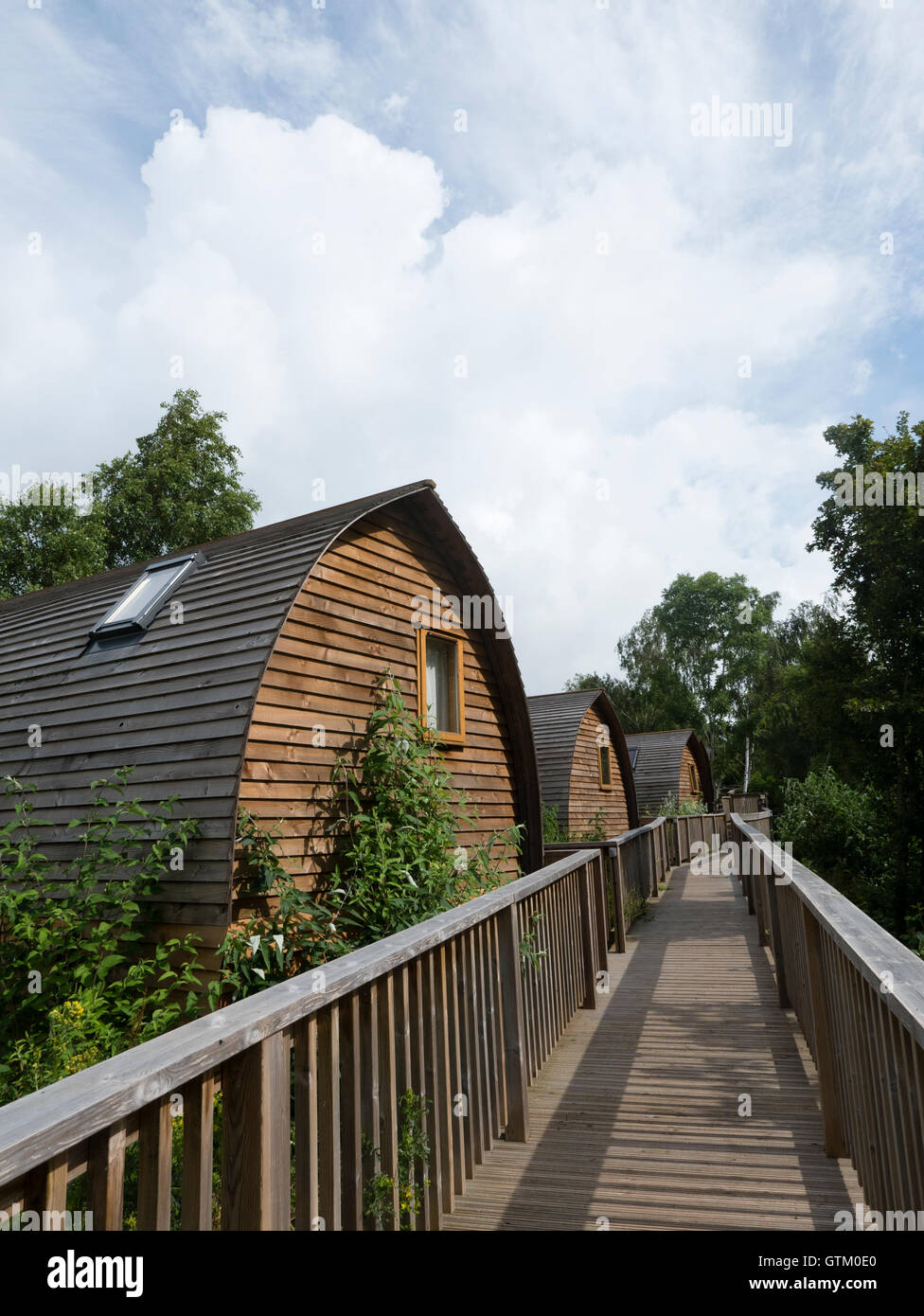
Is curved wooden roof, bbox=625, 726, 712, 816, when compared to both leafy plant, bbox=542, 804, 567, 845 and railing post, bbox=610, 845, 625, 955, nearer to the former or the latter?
leafy plant, bbox=542, 804, 567, 845

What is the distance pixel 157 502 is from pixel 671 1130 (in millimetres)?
23186

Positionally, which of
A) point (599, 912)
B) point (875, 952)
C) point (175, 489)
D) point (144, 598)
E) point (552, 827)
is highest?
point (175, 489)

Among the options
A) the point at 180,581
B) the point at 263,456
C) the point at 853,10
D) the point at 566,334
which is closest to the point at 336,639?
the point at 180,581

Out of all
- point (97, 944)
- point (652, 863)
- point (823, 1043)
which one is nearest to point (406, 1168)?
point (823, 1043)

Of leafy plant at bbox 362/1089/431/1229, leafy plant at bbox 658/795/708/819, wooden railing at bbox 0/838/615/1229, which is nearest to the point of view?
wooden railing at bbox 0/838/615/1229

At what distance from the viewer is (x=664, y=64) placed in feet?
21.8

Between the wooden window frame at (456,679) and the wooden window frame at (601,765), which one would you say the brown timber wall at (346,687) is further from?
the wooden window frame at (601,765)

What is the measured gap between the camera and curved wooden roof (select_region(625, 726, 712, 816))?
Answer: 82.7 feet

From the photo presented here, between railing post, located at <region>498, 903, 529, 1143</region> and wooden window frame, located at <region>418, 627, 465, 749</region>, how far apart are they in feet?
12.2

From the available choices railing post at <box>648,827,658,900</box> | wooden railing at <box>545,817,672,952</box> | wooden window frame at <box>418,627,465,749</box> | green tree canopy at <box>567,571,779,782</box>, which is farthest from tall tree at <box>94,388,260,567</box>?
green tree canopy at <box>567,571,779,782</box>

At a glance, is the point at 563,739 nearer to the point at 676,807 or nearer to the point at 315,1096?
the point at 676,807

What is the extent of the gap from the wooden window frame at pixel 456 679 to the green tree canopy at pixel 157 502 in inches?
624

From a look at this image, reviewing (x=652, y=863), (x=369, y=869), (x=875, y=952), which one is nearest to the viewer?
Result: (x=875, y=952)

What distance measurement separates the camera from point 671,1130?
3684 mm
